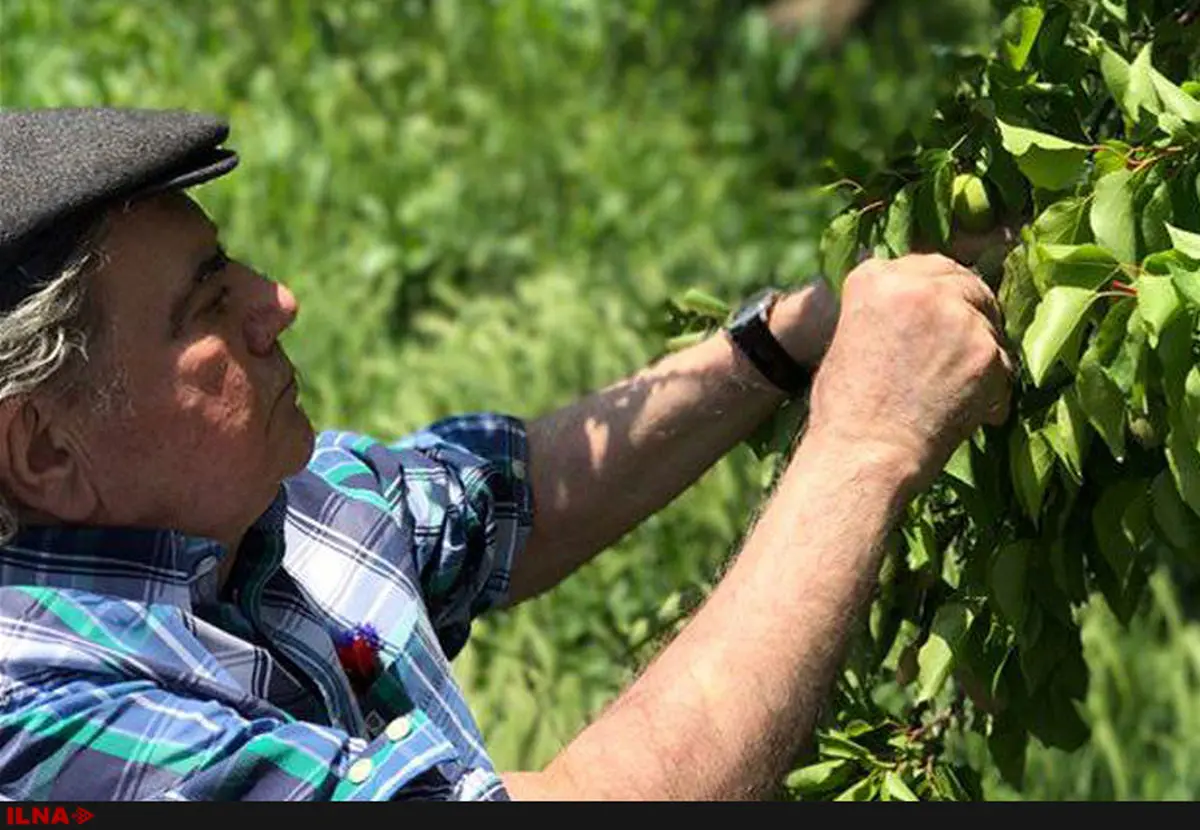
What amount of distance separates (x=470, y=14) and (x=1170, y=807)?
15.6ft

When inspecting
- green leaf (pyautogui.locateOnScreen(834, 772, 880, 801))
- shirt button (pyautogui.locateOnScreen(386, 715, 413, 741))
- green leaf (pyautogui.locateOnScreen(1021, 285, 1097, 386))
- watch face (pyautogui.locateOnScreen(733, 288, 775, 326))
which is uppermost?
green leaf (pyautogui.locateOnScreen(1021, 285, 1097, 386))

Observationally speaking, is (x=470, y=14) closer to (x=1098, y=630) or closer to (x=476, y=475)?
(x=1098, y=630)

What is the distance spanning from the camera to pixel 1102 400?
6.83 feet

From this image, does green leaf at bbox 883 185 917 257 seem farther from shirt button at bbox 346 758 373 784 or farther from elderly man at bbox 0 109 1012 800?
shirt button at bbox 346 758 373 784

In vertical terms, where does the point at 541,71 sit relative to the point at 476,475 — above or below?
below

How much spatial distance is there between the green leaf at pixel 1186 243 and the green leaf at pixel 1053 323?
90 millimetres

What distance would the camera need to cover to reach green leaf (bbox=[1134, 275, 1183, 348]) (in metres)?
1.95

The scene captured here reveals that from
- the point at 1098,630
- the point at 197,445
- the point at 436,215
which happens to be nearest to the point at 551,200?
the point at 436,215

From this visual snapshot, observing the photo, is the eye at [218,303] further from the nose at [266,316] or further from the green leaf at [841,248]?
the green leaf at [841,248]

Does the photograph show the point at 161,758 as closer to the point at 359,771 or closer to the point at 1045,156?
the point at 359,771

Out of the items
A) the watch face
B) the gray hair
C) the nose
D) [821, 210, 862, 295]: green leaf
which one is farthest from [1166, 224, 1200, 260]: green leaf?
the gray hair

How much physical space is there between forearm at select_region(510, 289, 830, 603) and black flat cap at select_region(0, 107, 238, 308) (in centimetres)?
64

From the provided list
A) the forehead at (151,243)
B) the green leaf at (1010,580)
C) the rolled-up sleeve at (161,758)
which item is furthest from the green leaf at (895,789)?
the forehead at (151,243)

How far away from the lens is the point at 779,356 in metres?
2.65
